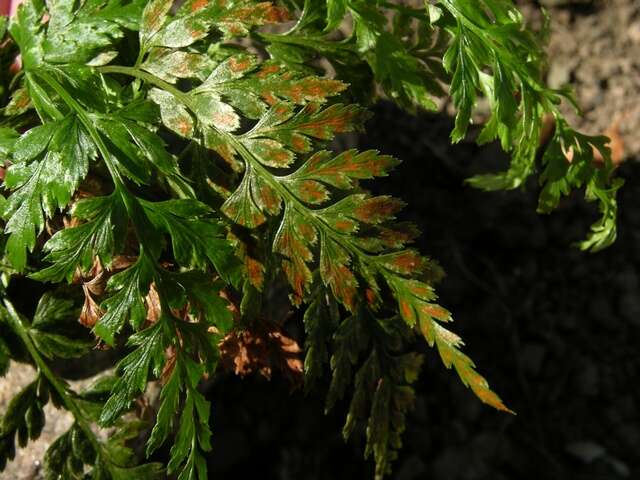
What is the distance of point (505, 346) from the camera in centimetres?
298

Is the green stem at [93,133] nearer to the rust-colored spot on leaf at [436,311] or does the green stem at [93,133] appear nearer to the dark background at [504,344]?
the rust-colored spot on leaf at [436,311]

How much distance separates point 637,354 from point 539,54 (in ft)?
5.26

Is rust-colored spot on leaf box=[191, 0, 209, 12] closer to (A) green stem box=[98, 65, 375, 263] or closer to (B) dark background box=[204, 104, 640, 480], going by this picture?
(A) green stem box=[98, 65, 375, 263]

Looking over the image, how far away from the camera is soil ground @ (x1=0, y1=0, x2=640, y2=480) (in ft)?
8.68

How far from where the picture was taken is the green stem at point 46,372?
1685 mm

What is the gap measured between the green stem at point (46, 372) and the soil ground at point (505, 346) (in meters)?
0.90

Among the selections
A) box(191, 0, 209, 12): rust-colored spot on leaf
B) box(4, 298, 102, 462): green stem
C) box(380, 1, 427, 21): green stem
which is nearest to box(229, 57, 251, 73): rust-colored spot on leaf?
box(191, 0, 209, 12): rust-colored spot on leaf

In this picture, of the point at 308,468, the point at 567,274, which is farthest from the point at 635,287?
the point at 308,468

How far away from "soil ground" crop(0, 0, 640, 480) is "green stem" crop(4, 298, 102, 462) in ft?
2.94

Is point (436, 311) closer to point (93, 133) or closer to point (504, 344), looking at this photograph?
point (93, 133)

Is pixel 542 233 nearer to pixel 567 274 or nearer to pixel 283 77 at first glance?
pixel 567 274

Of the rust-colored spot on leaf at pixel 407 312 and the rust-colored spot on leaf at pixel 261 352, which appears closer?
the rust-colored spot on leaf at pixel 407 312

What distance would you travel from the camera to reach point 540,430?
2.88m

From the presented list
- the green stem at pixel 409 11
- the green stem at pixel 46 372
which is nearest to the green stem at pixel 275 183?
the green stem at pixel 409 11
